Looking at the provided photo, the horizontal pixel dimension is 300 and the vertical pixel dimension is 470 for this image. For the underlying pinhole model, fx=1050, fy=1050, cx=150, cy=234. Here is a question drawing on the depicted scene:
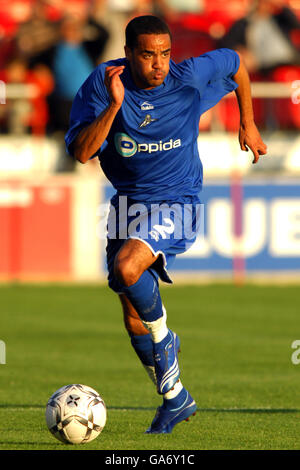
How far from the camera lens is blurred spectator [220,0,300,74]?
15.6 m

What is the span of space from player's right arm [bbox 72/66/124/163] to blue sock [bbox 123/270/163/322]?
75cm

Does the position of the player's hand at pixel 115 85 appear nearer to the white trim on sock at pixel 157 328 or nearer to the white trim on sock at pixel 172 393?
the white trim on sock at pixel 157 328

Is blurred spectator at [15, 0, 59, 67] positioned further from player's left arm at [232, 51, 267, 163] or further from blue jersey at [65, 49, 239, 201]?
blue jersey at [65, 49, 239, 201]

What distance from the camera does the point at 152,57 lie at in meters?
5.88

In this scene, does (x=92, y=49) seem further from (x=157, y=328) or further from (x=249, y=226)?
(x=157, y=328)

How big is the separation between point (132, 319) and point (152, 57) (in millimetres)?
1550

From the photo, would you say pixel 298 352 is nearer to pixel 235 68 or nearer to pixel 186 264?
pixel 235 68

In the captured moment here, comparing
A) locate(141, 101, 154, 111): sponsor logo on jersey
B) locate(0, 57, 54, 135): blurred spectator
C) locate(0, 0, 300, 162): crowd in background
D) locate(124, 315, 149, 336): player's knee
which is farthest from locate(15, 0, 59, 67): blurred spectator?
locate(124, 315, 149, 336): player's knee

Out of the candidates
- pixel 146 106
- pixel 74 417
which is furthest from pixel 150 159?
pixel 74 417

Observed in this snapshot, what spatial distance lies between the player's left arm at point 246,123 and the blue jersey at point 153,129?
28cm

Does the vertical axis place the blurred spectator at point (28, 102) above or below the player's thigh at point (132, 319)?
above

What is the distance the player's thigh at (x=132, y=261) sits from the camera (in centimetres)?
569

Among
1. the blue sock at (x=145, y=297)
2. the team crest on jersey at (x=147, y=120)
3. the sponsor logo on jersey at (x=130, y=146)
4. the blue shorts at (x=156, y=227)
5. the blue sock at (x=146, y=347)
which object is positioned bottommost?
the blue sock at (x=146, y=347)

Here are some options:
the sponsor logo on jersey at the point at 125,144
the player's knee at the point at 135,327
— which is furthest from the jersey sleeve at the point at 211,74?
the player's knee at the point at 135,327
